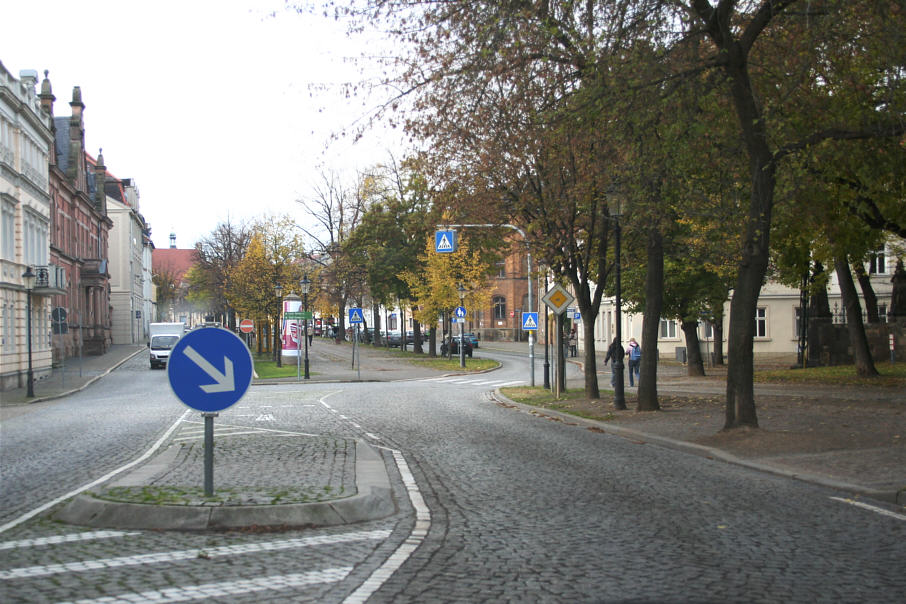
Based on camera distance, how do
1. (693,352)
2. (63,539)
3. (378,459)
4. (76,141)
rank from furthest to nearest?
(76,141), (693,352), (378,459), (63,539)

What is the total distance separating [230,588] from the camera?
5.41 metres

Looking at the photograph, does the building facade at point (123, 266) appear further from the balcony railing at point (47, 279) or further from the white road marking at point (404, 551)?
the white road marking at point (404, 551)

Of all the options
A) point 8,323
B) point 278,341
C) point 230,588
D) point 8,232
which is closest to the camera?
point 230,588

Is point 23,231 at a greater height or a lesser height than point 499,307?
greater

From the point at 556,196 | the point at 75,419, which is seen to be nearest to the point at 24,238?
the point at 75,419

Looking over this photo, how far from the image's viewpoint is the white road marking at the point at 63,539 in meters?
6.59

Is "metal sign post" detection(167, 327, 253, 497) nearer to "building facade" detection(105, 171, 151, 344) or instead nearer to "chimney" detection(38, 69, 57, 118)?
"chimney" detection(38, 69, 57, 118)

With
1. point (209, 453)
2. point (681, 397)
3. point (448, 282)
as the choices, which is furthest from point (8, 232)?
point (209, 453)

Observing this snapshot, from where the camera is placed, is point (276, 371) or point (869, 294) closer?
point (869, 294)

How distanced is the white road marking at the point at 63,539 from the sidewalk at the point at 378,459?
0.24m

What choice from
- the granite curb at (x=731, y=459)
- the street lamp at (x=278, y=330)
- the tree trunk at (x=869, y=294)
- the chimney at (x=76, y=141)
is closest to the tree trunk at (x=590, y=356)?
the granite curb at (x=731, y=459)

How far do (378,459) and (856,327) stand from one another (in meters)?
22.6

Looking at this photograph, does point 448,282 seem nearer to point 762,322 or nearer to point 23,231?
point 762,322

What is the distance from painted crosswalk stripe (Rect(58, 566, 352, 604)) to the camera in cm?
513
